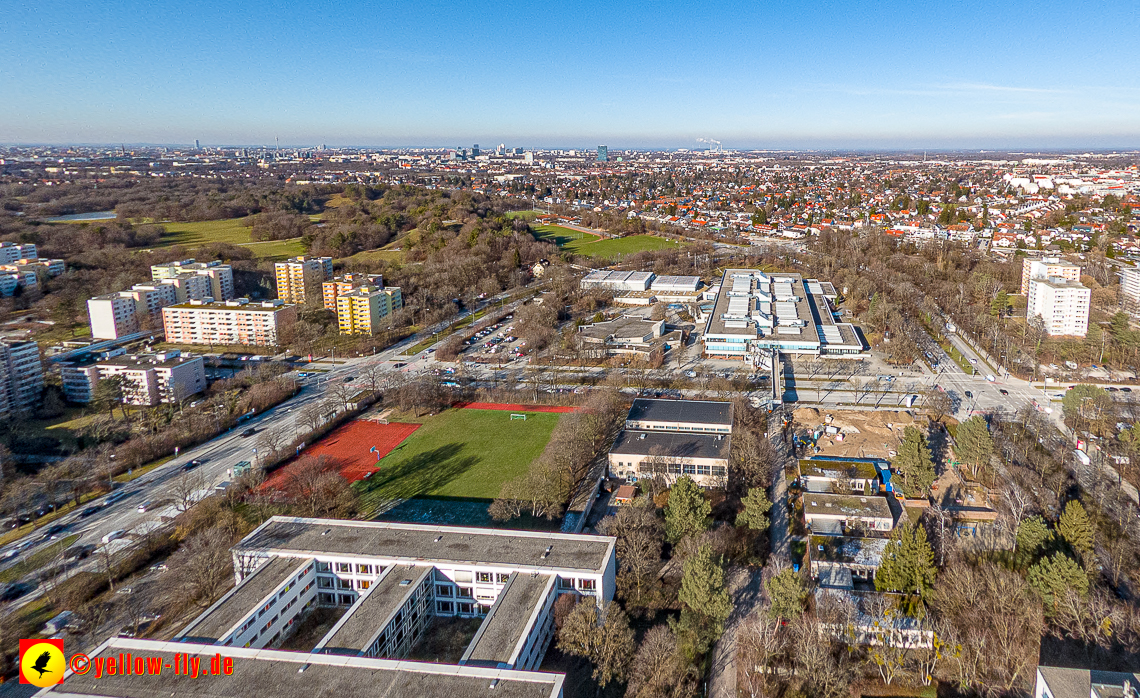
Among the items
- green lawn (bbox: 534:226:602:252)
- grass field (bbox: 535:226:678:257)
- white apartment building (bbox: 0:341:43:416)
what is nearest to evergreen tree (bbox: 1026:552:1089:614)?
white apartment building (bbox: 0:341:43:416)

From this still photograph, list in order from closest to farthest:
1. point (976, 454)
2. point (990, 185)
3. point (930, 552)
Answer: point (930, 552)
point (976, 454)
point (990, 185)

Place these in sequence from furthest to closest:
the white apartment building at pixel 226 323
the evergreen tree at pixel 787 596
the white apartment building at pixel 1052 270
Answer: the white apartment building at pixel 1052 270 < the white apartment building at pixel 226 323 < the evergreen tree at pixel 787 596

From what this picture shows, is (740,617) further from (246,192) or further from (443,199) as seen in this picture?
(246,192)

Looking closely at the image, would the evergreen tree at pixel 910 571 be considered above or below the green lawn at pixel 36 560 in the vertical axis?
above

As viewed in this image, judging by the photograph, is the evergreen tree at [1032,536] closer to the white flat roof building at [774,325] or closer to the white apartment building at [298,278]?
the white flat roof building at [774,325]

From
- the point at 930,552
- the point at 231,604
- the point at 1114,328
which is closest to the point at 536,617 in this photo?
the point at 231,604

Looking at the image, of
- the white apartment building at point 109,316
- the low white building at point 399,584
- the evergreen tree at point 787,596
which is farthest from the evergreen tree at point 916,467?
the white apartment building at point 109,316
